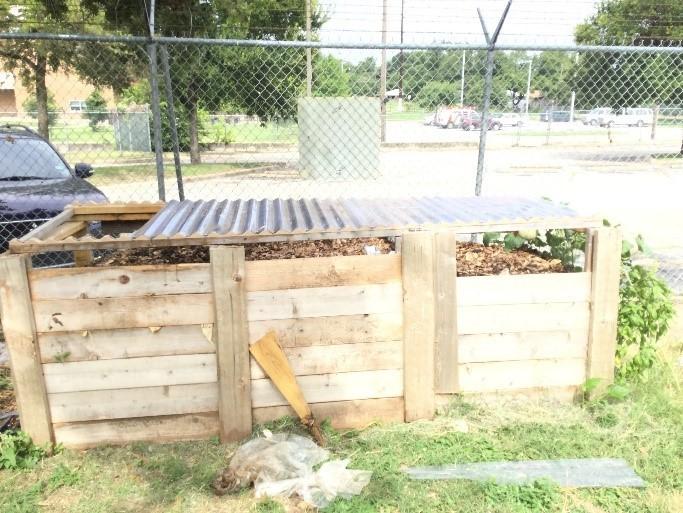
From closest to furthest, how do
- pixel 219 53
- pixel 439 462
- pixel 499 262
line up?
pixel 439 462 → pixel 499 262 → pixel 219 53

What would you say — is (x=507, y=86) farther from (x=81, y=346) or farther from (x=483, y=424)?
(x=81, y=346)

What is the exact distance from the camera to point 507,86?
1261cm

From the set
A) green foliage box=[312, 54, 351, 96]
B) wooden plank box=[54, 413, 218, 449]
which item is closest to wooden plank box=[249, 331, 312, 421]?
wooden plank box=[54, 413, 218, 449]

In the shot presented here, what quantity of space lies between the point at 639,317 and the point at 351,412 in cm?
194

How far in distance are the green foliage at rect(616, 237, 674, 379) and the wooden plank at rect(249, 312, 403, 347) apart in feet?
5.01

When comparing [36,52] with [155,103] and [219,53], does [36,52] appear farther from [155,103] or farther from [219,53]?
[155,103]

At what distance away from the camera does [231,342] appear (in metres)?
3.01

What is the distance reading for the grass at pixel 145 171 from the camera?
16031 mm

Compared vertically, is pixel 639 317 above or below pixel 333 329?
below

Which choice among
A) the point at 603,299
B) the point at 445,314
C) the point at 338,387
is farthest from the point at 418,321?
the point at 603,299

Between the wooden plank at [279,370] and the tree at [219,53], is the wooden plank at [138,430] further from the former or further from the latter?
the tree at [219,53]

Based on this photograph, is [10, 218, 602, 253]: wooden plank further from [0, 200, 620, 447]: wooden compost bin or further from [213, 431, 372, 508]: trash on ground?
[213, 431, 372, 508]: trash on ground

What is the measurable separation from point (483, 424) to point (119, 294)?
214 cm

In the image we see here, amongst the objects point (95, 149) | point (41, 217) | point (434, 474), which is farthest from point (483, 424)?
point (95, 149)
